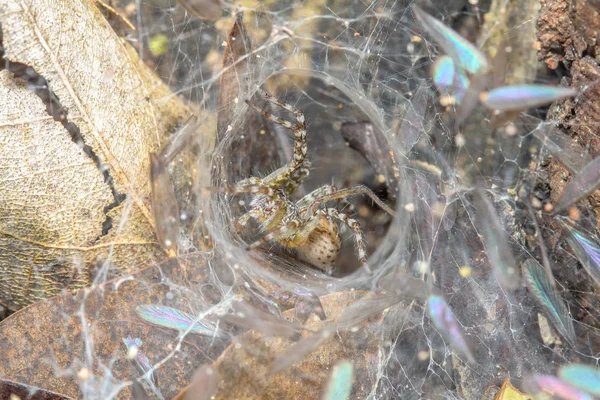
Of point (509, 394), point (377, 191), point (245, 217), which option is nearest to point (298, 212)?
point (245, 217)

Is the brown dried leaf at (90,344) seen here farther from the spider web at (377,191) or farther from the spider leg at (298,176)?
the spider leg at (298,176)

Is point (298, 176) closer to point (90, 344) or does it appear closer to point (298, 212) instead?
point (298, 212)

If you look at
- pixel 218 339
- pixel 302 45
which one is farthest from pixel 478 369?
pixel 302 45

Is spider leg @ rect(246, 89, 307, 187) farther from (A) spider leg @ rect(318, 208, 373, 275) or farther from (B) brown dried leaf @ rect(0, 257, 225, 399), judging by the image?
(B) brown dried leaf @ rect(0, 257, 225, 399)

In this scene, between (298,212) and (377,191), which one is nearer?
(298,212)

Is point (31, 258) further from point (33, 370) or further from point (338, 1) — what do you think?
point (338, 1)

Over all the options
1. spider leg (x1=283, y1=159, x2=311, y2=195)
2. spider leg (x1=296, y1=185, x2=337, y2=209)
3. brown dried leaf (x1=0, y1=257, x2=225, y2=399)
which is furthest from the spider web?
spider leg (x1=296, y1=185, x2=337, y2=209)
